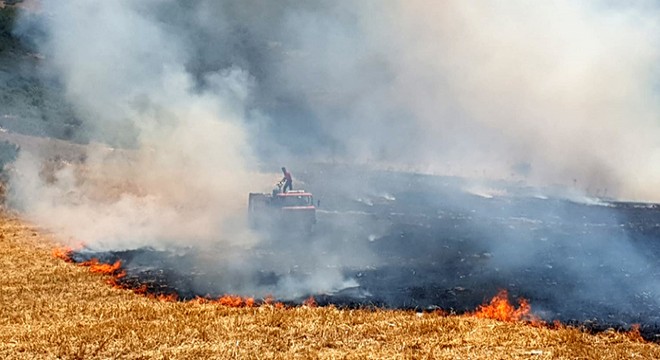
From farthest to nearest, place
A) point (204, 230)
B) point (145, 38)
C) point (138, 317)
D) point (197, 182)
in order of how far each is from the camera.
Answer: point (145, 38)
point (197, 182)
point (204, 230)
point (138, 317)

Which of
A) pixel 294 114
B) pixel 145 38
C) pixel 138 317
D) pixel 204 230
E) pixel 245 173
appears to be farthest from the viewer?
pixel 294 114

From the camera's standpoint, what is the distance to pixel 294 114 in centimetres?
7806

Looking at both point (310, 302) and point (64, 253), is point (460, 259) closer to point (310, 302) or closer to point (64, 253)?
point (310, 302)

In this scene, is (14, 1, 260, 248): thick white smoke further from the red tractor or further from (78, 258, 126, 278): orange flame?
(78, 258, 126, 278): orange flame

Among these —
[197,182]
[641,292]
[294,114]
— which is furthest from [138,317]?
[294,114]

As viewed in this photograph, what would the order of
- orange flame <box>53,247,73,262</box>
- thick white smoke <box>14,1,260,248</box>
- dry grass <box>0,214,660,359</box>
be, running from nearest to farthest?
dry grass <box>0,214,660,359</box> < orange flame <box>53,247,73,262</box> < thick white smoke <box>14,1,260,248</box>

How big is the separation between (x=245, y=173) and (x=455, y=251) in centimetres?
2021

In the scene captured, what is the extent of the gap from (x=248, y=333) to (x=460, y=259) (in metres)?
14.6

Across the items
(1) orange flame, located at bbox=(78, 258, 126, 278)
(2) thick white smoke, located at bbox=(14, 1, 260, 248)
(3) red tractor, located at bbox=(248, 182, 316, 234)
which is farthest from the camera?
(2) thick white smoke, located at bbox=(14, 1, 260, 248)

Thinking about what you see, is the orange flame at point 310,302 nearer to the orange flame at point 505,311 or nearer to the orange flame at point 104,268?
the orange flame at point 505,311

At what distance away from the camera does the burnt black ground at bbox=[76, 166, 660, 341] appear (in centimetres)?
2177

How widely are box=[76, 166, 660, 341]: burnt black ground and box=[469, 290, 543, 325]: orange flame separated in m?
0.41

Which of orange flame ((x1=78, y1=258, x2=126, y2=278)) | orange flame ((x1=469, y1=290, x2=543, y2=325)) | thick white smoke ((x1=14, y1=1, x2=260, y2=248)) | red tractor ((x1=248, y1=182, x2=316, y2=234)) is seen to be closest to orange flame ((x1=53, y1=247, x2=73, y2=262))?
orange flame ((x1=78, y1=258, x2=126, y2=278))

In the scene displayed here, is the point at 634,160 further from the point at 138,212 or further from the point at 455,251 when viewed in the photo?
the point at 138,212
